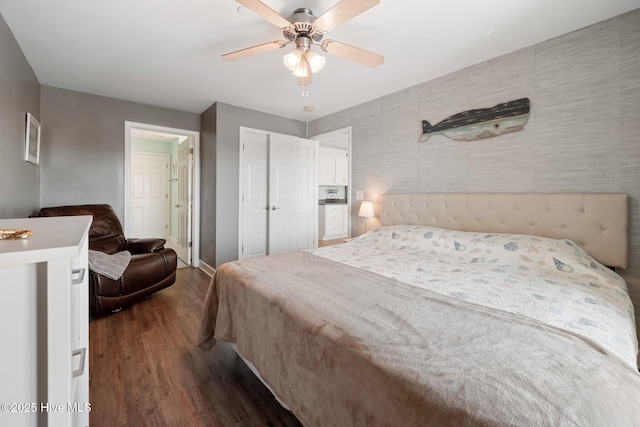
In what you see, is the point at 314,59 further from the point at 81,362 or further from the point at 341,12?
the point at 81,362

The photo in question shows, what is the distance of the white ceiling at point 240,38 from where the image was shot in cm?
184

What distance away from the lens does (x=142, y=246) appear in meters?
3.12

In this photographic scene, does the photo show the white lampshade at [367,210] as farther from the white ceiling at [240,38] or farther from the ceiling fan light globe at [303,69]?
the ceiling fan light globe at [303,69]

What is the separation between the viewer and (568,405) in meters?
0.65

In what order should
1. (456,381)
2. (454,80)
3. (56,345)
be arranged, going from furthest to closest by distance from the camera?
1. (454,80)
2. (456,381)
3. (56,345)

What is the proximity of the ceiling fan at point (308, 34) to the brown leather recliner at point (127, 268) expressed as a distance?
2.18 m

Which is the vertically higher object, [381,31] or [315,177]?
[381,31]

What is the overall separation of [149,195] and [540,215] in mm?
6702

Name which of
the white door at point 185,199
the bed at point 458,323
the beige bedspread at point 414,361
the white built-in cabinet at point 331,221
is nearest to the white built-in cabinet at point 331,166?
the white built-in cabinet at point 331,221

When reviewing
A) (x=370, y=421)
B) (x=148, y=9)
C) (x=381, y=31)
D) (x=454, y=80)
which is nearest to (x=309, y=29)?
(x=381, y=31)

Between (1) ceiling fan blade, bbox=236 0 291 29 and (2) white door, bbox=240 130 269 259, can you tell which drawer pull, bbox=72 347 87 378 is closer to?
(1) ceiling fan blade, bbox=236 0 291 29

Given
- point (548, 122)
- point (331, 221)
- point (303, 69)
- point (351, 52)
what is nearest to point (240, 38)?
point (303, 69)

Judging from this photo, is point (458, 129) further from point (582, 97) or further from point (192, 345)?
point (192, 345)

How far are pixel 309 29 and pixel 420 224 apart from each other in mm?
2123
